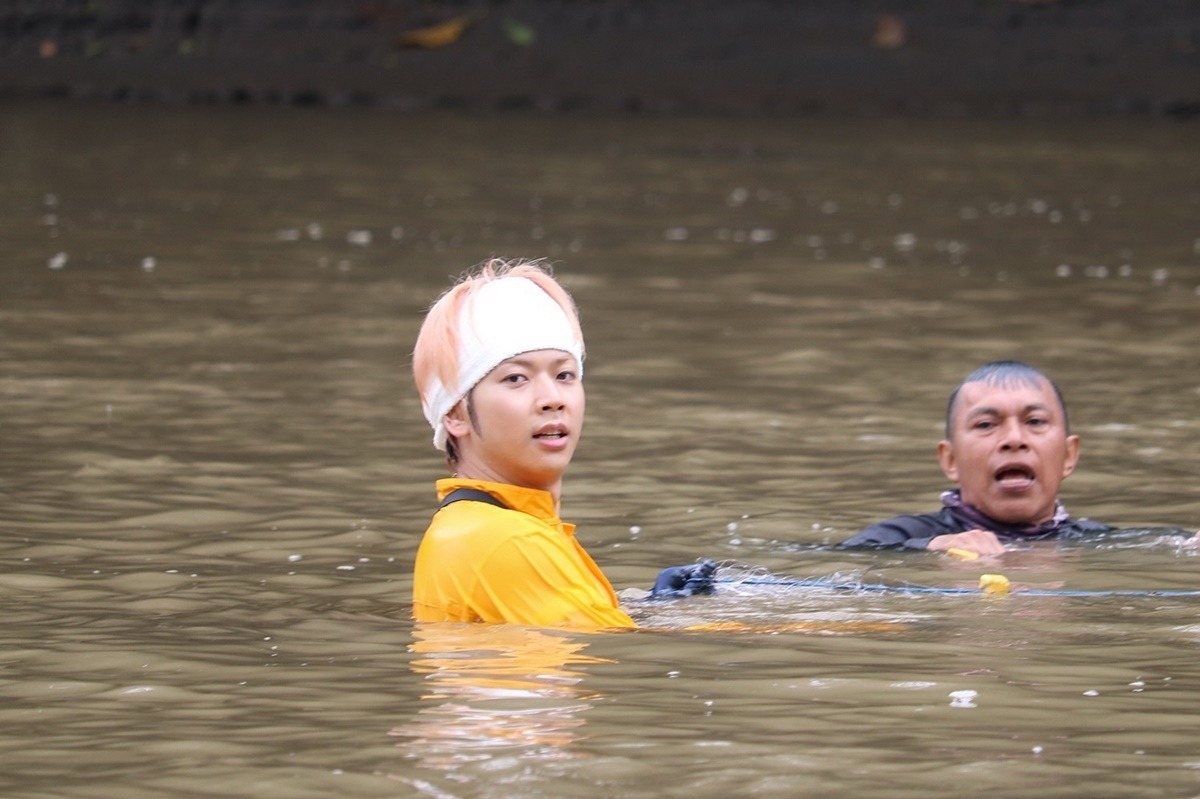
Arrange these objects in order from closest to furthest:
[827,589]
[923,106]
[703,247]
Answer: [827,589], [703,247], [923,106]

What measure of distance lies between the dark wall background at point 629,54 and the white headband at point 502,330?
24299 mm

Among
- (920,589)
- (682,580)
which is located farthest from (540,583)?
(920,589)

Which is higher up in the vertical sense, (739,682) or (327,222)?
(327,222)

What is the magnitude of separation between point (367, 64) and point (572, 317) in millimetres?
26685


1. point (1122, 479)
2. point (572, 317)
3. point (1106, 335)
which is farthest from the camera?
point (1106, 335)

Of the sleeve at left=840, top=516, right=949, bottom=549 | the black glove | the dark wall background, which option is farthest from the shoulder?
the dark wall background

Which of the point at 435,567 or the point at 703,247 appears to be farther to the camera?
the point at 703,247

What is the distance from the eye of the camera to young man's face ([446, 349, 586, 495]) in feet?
18.2

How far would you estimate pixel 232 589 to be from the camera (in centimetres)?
703

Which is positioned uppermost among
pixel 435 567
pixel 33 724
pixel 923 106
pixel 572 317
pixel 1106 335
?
pixel 923 106

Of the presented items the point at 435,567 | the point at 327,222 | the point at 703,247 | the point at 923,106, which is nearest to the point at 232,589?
the point at 435,567

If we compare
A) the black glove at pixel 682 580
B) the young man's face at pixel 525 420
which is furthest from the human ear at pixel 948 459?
the young man's face at pixel 525 420

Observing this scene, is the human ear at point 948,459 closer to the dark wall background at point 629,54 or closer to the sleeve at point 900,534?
the sleeve at point 900,534

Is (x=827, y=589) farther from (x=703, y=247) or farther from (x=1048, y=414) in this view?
(x=703, y=247)
